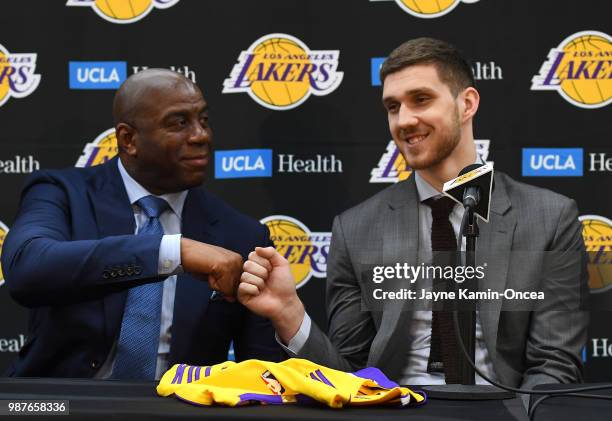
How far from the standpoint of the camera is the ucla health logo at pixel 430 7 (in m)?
2.85

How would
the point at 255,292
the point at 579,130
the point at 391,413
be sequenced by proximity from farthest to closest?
1. the point at 579,130
2. the point at 255,292
3. the point at 391,413

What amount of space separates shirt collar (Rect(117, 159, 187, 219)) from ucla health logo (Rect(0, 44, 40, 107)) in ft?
2.41

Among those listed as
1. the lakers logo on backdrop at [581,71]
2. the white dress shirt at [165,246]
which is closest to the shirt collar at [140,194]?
the white dress shirt at [165,246]

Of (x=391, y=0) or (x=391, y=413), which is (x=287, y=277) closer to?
(x=391, y=413)

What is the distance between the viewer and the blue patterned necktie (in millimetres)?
2152

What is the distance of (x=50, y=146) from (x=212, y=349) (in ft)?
3.59

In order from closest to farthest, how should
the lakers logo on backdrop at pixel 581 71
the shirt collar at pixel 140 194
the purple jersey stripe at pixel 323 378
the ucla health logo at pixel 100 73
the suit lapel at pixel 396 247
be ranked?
the purple jersey stripe at pixel 323 378 → the suit lapel at pixel 396 247 → the shirt collar at pixel 140 194 → the lakers logo on backdrop at pixel 581 71 → the ucla health logo at pixel 100 73

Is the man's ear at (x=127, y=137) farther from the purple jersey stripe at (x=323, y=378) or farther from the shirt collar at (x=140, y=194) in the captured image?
the purple jersey stripe at (x=323, y=378)

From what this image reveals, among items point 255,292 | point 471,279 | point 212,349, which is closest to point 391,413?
point 471,279

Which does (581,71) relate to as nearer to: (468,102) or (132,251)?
(468,102)

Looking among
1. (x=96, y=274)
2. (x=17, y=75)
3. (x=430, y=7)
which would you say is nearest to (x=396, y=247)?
(x=96, y=274)

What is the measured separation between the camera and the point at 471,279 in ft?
4.35

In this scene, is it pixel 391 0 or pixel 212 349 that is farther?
pixel 391 0

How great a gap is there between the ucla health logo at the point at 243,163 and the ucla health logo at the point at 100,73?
1.45 ft
